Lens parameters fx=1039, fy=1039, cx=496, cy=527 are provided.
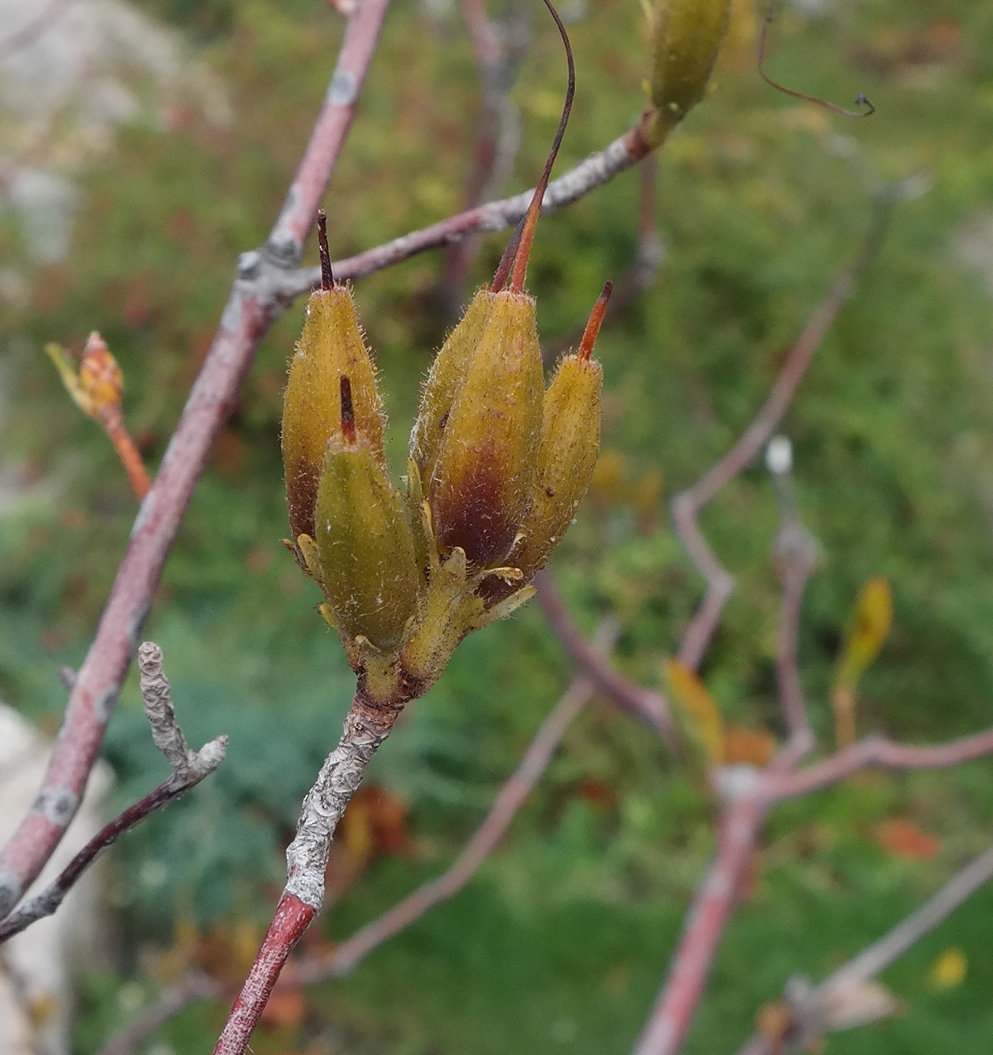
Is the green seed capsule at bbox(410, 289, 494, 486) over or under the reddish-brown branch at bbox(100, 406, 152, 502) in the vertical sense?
over

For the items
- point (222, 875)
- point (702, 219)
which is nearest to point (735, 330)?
point (702, 219)

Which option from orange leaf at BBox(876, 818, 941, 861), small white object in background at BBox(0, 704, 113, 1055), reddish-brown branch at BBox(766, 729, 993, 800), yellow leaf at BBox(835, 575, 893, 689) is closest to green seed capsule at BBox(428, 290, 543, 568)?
yellow leaf at BBox(835, 575, 893, 689)

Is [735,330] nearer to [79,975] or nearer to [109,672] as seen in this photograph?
[79,975]

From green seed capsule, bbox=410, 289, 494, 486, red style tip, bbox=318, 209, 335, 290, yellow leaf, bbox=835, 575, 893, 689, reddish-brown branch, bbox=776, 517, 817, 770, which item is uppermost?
red style tip, bbox=318, 209, 335, 290

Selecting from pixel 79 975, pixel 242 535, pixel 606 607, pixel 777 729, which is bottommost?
pixel 777 729

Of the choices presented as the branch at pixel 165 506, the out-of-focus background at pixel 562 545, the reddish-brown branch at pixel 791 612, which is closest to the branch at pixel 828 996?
the reddish-brown branch at pixel 791 612

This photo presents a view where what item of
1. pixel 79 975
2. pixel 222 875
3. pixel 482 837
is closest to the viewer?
pixel 482 837

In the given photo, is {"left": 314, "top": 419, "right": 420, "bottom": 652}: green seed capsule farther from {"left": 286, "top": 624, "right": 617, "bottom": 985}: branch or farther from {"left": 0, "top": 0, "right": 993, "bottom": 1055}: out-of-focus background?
{"left": 0, "top": 0, "right": 993, "bottom": 1055}: out-of-focus background
